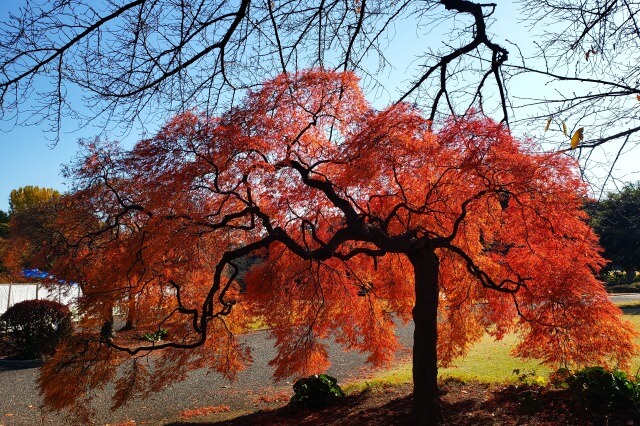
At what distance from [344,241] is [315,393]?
320 cm

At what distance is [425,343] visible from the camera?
683cm

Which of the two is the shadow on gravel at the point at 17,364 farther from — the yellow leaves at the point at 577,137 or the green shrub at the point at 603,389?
the yellow leaves at the point at 577,137

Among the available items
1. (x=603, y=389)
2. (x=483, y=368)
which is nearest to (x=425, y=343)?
(x=603, y=389)

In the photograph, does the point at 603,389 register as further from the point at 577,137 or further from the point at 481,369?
the point at 481,369

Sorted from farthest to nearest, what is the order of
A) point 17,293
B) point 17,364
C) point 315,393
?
1. point 17,293
2. point 17,364
3. point 315,393

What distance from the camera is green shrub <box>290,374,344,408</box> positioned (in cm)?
921

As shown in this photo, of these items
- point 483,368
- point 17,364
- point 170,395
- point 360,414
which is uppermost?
point 17,364

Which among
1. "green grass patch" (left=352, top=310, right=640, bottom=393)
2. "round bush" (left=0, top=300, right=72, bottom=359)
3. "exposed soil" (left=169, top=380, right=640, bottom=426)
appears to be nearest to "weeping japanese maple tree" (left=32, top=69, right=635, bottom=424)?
"exposed soil" (left=169, top=380, right=640, bottom=426)

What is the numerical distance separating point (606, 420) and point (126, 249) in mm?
6456

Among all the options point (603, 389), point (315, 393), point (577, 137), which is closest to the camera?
point (577, 137)

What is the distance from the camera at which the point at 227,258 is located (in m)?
6.96

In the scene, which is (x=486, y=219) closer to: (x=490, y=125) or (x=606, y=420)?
(x=490, y=125)

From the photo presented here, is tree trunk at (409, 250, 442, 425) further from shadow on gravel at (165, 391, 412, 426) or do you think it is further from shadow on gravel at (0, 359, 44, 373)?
shadow on gravel at (0, 359, 44, 373)

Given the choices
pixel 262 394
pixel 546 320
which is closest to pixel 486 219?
pixel 546 320
